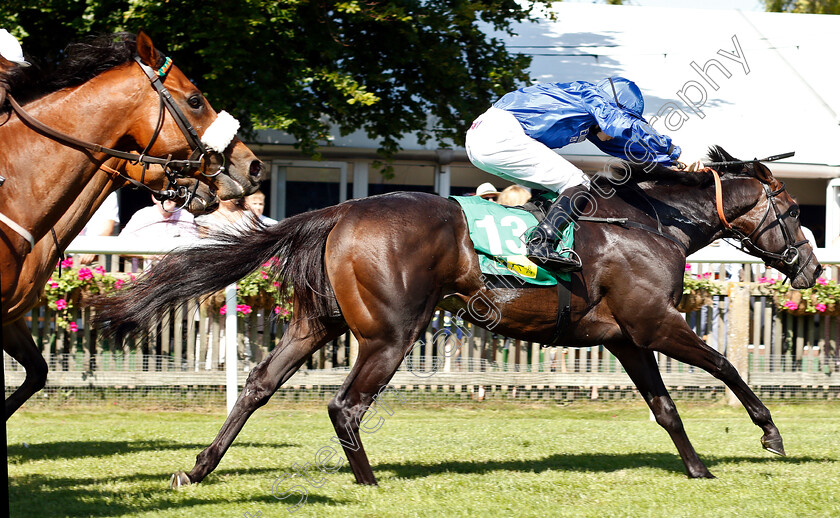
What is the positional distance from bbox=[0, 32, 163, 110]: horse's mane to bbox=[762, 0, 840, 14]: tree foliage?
2212 cm

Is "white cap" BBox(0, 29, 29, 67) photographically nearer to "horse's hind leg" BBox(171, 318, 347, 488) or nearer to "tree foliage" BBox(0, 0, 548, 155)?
"horse's hind leg" BBox(171, 318, 347, 488)

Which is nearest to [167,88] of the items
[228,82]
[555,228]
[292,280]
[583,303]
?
[292,280]

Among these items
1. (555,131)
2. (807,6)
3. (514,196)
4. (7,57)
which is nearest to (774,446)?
(555,131)

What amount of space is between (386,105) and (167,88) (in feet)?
Answer: 21.6

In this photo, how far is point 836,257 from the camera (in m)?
7.37

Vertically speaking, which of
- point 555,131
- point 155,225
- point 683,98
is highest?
point 683,98

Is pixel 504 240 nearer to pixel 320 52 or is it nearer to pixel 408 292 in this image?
pixel 408 292

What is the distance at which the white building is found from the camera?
37.8 ft

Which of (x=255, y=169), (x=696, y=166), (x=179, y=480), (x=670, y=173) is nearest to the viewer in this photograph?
(x=255, y=169)

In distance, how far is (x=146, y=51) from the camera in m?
3.92

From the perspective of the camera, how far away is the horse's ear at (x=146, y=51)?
389cm

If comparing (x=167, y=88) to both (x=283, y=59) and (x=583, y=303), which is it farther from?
(x=283, y=59)

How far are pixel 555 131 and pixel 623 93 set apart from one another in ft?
1.40

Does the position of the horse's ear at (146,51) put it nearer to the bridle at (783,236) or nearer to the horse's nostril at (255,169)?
the horse's nostril at (255,169)
